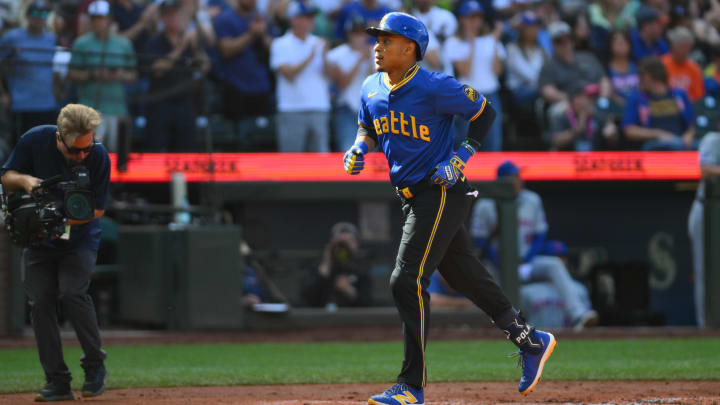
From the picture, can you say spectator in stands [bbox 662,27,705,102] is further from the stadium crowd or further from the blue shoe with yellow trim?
the blue shoe with yellow trim

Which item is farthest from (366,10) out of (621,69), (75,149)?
(75,149)

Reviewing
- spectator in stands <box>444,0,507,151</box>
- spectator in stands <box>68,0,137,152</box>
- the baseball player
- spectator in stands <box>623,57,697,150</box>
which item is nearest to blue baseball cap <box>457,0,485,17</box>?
spectator in stands <box>444,0,507,151</box>

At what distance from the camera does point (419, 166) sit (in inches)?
201

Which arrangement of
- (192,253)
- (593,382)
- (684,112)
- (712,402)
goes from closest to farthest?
(712,402) → (593,382) → (192,253) → (684,112)

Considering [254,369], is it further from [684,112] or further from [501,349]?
[684,112]

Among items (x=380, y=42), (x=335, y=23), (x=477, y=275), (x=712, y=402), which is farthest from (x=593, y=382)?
(x=335, y=23)

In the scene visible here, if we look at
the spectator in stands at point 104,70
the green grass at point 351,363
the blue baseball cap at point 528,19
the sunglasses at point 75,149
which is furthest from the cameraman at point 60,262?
the blue baseball cap at point 528,19

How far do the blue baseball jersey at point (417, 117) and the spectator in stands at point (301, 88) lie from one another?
6.49m

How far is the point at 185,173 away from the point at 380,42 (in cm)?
657

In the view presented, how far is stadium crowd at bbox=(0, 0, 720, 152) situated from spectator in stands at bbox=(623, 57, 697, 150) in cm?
2

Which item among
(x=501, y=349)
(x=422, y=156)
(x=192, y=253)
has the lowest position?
(x=501, y=349)

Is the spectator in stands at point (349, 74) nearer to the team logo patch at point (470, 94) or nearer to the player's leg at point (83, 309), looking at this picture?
the player's leg at point (83, 309)

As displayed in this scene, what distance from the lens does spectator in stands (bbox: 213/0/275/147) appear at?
1207 cm

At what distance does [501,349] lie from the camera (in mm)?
9148
